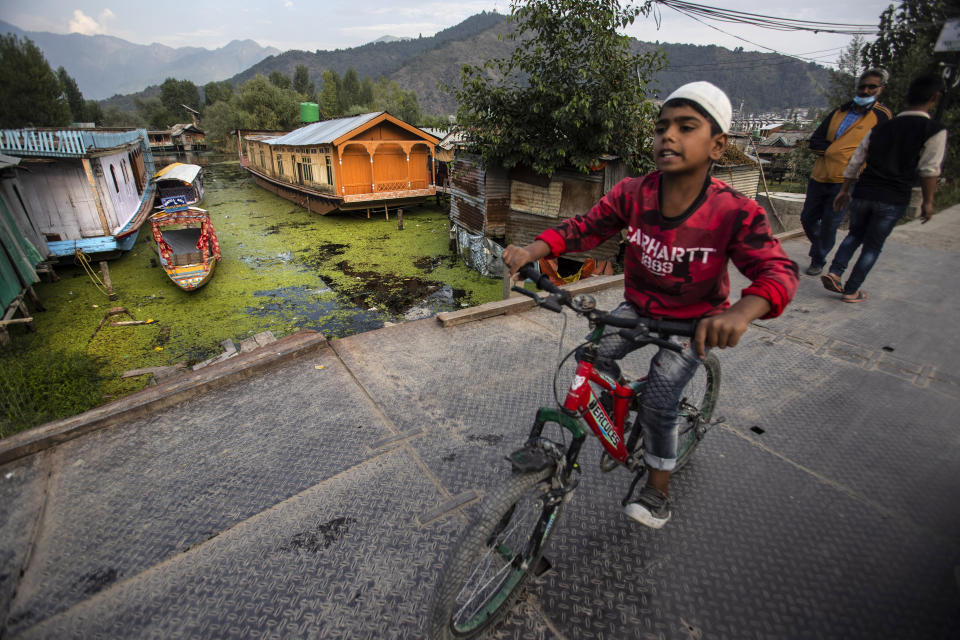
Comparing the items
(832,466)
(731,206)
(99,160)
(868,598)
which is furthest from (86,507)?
(99,160)

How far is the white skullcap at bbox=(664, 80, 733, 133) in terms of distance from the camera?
5.62ft

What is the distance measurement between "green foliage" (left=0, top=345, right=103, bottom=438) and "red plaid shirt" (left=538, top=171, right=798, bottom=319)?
5692mm

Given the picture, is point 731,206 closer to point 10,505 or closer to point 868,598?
point 868,598

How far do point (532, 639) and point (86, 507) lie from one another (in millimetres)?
2600

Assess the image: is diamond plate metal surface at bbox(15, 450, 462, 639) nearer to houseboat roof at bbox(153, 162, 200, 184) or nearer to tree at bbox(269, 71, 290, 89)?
houseboat roof at bbox(153, 162, 200, 184)

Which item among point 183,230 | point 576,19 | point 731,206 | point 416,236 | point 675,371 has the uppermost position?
point 576,19

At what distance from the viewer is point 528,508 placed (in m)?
1.86

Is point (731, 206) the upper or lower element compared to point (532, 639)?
upper

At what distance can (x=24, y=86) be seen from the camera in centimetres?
4266

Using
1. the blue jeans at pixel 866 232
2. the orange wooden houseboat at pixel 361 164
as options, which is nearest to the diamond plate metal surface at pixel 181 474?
the blue jeans at pixel 866 232

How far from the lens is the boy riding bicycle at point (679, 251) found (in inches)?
64.7

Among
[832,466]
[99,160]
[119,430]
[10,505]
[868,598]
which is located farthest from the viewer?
[99,160]

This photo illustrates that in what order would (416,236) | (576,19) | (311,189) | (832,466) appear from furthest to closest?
(311,189) → (416,236) → (576,19) → (832,466)

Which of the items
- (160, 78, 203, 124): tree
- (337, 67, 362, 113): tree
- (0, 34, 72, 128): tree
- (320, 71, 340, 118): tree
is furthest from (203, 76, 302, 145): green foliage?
(160, 78, 203, 124): tree
